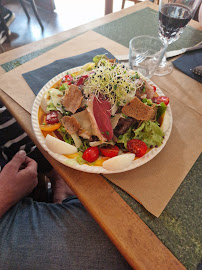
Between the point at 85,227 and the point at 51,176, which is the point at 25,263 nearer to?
the point at 85,227

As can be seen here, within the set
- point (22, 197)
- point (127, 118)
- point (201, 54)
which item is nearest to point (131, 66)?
point (127, 118)

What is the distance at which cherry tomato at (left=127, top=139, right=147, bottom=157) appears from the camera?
767mm

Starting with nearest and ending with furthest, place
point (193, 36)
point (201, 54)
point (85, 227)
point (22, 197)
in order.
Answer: point (85, 227) < point (22, 197) < point (201, 54) < point (193, 36)

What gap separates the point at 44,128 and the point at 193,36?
61.0 inches

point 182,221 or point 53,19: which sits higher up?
point 53,19

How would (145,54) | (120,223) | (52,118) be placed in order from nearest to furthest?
(120,223), (52,118), (145,54)

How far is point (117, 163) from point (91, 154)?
0.12 meters

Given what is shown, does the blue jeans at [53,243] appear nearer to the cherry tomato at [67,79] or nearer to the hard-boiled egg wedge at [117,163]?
the hard-boiled egg wedge at [117,163]

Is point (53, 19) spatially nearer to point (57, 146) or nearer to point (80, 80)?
point (80, 80)

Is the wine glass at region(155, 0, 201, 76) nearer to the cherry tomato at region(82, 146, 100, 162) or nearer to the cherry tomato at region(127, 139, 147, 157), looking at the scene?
the cherry tomato at region(127, 139, 147, 157)

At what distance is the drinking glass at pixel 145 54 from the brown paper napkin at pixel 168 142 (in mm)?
109

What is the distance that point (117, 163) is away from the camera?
0.71 meters

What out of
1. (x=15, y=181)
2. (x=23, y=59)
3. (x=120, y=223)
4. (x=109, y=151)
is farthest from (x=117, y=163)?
(x=23, y=59)

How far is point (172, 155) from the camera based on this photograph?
0.86m
